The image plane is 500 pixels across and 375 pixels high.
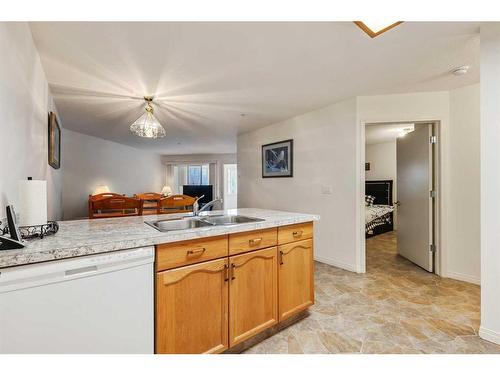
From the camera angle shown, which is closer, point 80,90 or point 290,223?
point 290,223

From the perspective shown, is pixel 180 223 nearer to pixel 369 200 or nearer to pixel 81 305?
pixel 81 305

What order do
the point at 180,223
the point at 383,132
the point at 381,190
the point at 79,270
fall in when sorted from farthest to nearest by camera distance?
the point at 381,190 < the point at 383,132 < the point at 180,223 < the point at 79,270

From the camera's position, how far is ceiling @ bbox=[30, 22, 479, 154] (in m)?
1.52

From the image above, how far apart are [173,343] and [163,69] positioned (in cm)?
207

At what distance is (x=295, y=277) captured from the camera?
A: 1.68 m

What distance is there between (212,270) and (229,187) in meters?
6.43

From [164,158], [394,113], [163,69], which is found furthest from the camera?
[164,158]

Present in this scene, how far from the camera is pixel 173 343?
1.14m

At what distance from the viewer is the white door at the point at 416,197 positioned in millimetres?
2717

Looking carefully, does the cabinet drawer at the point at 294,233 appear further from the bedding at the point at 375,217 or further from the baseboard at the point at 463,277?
the bedding at the point at 375,217

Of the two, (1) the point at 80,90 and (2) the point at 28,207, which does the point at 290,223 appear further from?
(1) the point at 80,90

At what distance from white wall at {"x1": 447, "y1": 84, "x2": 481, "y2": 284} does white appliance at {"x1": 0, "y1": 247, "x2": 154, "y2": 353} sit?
314 centimetres

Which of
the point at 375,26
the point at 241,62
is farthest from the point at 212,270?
the point at 375,26
